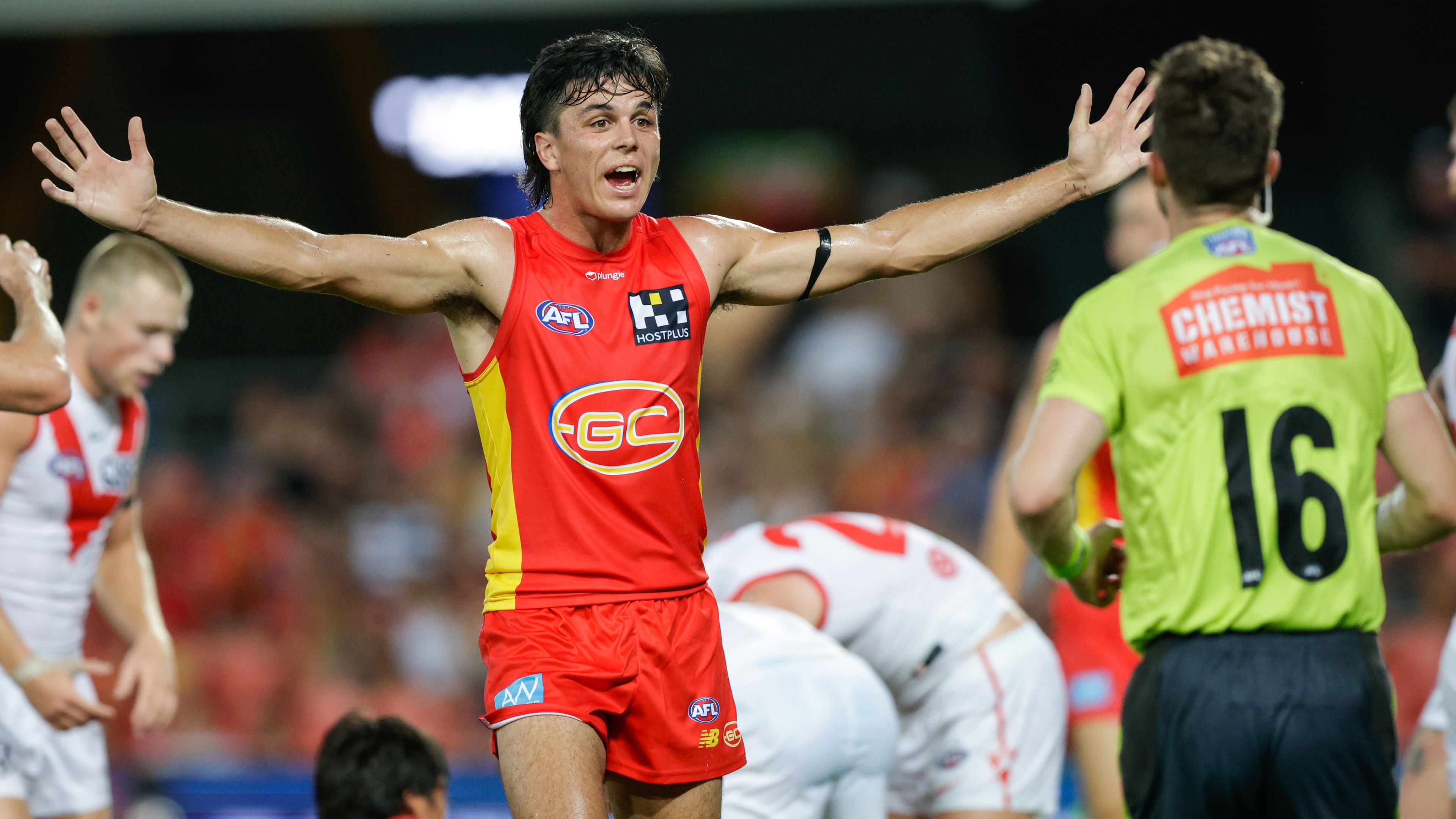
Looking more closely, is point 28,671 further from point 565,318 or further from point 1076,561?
point 1076,561

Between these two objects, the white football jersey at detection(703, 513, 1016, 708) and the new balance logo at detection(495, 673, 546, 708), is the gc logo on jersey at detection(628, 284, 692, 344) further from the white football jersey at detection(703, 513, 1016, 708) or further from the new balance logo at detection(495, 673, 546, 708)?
the white football jersey at detection(703, 513, 1016, 708)

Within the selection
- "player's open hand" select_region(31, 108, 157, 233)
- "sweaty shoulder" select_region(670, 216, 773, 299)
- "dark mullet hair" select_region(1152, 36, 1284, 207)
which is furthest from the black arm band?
"player's open hand" select_region(31, 108, 157, 233)

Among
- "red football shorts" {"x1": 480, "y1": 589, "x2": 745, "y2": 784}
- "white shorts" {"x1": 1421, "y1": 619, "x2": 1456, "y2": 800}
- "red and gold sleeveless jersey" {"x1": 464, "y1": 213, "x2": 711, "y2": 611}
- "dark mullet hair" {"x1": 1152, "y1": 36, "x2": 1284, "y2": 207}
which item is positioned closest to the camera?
"dark mullet hair" {"x1": 1152, "y1": 36, "x2": 1284, "y2": 207}

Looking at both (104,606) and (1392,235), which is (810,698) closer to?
(104,606)

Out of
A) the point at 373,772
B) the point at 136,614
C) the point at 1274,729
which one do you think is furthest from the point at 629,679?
the point at 136,614

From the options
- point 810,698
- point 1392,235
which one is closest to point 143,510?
point 810,698

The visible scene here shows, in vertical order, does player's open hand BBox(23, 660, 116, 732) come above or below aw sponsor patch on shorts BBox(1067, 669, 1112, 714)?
above

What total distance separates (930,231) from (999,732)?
212 cm

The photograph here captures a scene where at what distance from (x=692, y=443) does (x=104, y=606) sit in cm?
289

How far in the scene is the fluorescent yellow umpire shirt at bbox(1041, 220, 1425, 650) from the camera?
10.4 ft

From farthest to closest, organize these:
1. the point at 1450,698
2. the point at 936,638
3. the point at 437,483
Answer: the point at 437,483 → the point at 936,638 → the point at 1450,698

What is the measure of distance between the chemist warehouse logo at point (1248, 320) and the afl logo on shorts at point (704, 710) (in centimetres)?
142

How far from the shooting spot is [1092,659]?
5785 millimetres

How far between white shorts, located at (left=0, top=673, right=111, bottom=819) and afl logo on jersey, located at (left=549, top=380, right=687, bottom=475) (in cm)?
235
